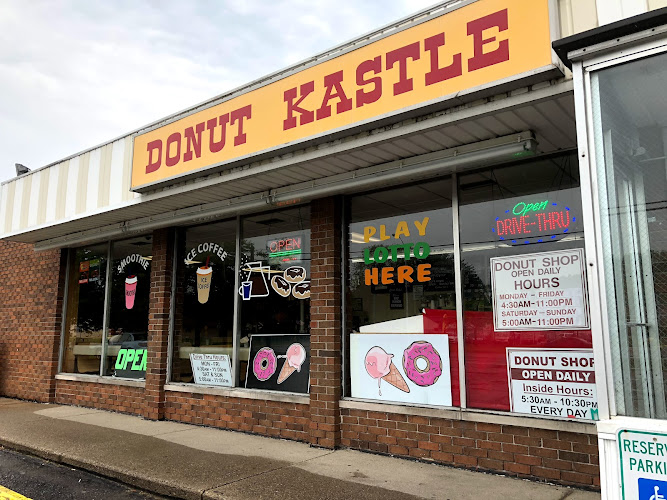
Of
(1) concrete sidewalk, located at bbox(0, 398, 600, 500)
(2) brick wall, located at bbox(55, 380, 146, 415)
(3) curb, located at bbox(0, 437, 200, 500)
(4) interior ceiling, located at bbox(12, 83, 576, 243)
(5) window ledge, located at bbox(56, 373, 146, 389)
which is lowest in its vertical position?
(3) curb, located at bbox(0, 437, 200, 500)

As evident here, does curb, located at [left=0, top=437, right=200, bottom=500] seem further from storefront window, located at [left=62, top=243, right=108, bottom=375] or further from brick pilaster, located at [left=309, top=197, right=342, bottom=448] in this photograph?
storefront window, located at [left=62, top=243, right=108, bottom=375]

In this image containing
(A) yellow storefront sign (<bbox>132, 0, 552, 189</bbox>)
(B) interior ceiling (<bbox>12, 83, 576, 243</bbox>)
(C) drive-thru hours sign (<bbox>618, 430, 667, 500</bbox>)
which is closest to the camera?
(C) drive-thru hours sign (<bbox>618, 430, 667, 500</bbox>)

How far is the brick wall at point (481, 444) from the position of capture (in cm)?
496

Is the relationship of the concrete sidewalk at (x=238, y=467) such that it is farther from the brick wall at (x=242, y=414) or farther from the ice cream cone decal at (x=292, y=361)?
the ice cream cone decal at (x=292, y=361)

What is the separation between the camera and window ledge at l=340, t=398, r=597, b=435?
16.4 feet

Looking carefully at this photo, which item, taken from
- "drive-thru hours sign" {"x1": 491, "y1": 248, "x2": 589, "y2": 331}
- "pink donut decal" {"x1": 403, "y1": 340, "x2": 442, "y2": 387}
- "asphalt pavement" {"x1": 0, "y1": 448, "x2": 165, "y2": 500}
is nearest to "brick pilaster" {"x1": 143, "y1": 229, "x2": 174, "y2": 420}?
"asphalt pavement" {"x1": 0, "y1": 448, "x2": 165, "y2": 500}

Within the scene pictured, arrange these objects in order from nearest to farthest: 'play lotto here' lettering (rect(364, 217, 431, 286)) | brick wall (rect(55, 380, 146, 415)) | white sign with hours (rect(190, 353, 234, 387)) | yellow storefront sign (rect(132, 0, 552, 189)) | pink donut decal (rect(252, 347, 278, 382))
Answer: yellow storefront sign (rect(132, 0, 552, 189)) → 'play lotto here' lettering (rect(364, 217, 431, 286)) → pink donut decal (rect(252, 347, 278, 382)) → white sign with hours (rect(190, 353, 234, 387)) → brick wall (rect(55, 380, 146, 415))

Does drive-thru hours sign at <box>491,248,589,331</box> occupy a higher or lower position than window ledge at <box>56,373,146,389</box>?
higher

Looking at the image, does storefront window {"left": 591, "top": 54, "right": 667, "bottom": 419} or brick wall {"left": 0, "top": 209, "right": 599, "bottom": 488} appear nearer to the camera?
storefront window {"left": 591, "top": 54, "right": 667, "bottom": 419}

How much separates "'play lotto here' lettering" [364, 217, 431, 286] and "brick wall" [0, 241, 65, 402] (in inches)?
294

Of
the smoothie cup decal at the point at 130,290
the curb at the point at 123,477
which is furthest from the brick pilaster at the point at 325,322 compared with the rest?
the smoothie cup decal at the point at 130,290

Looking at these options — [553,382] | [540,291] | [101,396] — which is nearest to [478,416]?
[553,382]

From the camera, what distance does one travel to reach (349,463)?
5.88 metres

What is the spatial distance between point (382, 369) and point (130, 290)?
5.63m
